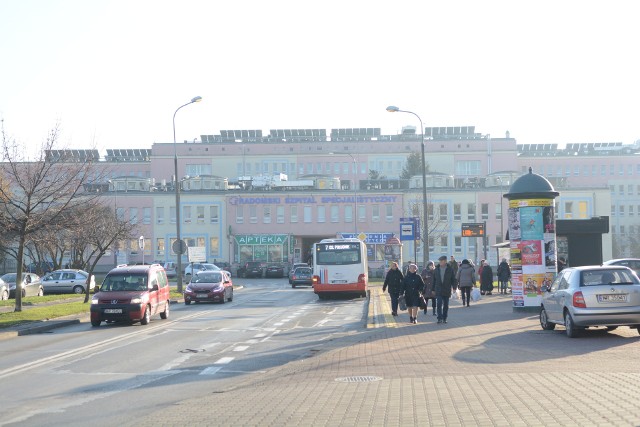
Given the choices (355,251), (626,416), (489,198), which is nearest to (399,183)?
(489,198)

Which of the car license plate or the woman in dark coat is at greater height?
the car license plate

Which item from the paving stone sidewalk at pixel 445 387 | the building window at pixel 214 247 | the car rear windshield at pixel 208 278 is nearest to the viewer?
the paving stone sidewalk at pixel 445 387

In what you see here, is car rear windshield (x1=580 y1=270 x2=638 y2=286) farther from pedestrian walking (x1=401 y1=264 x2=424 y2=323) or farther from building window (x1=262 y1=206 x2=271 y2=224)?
building window (x1=262 y1=206 x2=271 y2=224)

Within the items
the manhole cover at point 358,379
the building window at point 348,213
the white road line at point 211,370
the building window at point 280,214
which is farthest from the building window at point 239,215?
the manhole cover at point 358,379

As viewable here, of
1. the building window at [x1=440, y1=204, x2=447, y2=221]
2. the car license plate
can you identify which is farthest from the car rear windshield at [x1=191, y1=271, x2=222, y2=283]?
the building window at [x1=440, y1=204, x2=447, y2=221]

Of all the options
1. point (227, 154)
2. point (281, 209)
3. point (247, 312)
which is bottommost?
point (247, 312)

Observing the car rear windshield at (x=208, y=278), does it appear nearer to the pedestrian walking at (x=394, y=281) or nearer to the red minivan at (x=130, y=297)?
the red minivan at (x=130, y=297)

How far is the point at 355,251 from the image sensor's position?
42500mm

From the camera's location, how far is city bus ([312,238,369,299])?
42219 millimetres

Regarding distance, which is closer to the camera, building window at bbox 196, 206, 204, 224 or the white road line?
the white road line

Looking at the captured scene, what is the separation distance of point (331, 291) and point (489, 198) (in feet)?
166

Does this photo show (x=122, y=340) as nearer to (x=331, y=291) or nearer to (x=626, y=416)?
(x=626, y=416)

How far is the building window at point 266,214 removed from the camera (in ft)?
297

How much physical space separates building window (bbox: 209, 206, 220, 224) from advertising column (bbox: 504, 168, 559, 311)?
6625cm
